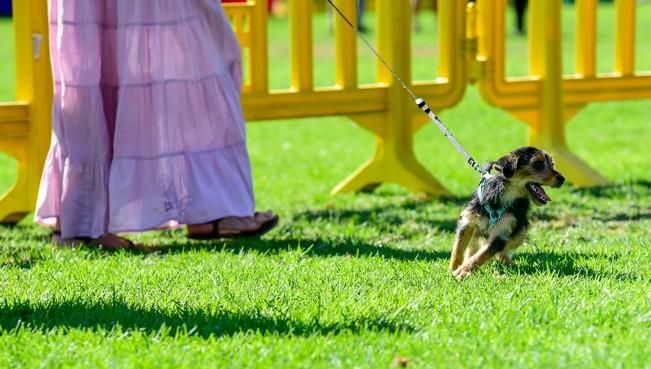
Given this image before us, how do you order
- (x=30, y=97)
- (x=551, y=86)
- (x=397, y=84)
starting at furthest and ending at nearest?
1. (x=551, y=86)
2. (x=397, y=84)
3. (x=30, y=97)

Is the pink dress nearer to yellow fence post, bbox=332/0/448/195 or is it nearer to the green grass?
the green grass

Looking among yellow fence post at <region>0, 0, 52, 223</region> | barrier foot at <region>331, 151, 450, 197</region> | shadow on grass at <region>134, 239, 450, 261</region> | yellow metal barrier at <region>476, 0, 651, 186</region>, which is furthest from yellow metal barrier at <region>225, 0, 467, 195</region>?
shadow on grass at <region>134, 239, 450, 261</region>

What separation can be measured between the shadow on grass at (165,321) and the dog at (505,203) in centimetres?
106

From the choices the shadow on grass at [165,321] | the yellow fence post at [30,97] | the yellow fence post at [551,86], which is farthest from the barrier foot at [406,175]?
the shadow on grass at [165,321]

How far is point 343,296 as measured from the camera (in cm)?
500

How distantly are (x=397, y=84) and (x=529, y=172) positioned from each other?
126 inches

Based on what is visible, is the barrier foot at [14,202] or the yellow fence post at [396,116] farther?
the yellow fence post at [396,116]

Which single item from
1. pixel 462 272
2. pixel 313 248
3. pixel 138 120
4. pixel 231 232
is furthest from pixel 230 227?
pixel 462 272

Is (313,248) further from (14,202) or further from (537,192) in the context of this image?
(14,202)

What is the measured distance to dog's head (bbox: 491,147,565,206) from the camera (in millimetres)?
5488

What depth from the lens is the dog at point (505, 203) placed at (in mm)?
5492

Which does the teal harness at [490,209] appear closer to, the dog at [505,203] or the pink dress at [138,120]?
the dog at [505,203]

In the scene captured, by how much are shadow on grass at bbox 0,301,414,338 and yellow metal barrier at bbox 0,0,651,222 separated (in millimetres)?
2785

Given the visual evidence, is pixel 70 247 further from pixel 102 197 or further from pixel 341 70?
pixel 341 70
